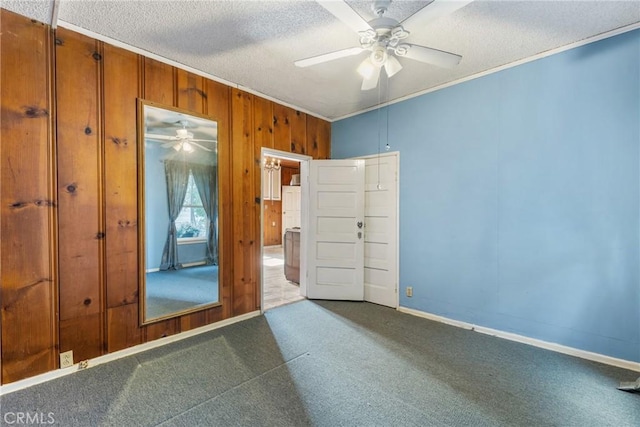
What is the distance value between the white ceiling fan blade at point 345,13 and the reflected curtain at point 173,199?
202 centimetres

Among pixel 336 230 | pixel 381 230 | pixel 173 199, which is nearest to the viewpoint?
pixel 173 199

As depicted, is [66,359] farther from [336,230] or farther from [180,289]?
[336,230]

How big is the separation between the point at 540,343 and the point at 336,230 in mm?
2482

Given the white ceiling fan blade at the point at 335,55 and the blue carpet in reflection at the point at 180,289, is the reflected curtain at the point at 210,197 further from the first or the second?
the white ceiling fan blade at the point at 335,55

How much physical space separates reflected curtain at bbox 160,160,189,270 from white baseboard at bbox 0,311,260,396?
670mm

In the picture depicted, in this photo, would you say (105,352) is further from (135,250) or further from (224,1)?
(224,1)

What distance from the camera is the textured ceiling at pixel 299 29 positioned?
1991 millimetres

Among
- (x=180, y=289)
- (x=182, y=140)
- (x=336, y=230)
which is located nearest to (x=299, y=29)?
(x=182, y=140)

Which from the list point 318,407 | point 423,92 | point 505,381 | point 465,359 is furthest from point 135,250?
point 423,92

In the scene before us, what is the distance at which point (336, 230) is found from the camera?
4.05 m

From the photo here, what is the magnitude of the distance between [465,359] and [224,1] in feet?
10.9

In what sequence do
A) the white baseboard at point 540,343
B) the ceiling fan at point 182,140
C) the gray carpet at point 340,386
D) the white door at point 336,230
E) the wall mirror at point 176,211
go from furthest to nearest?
the white door at point 336,230
the ceiling fan at point 182,140
the wall mirror at point 176,211
the white baseboard at point 540,343
the gray carpet at point 340,386

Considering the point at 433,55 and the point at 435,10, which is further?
the point at 433,55

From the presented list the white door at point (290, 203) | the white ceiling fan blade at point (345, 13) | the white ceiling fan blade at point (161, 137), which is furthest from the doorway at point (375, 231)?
the white door at point (290, 203)
